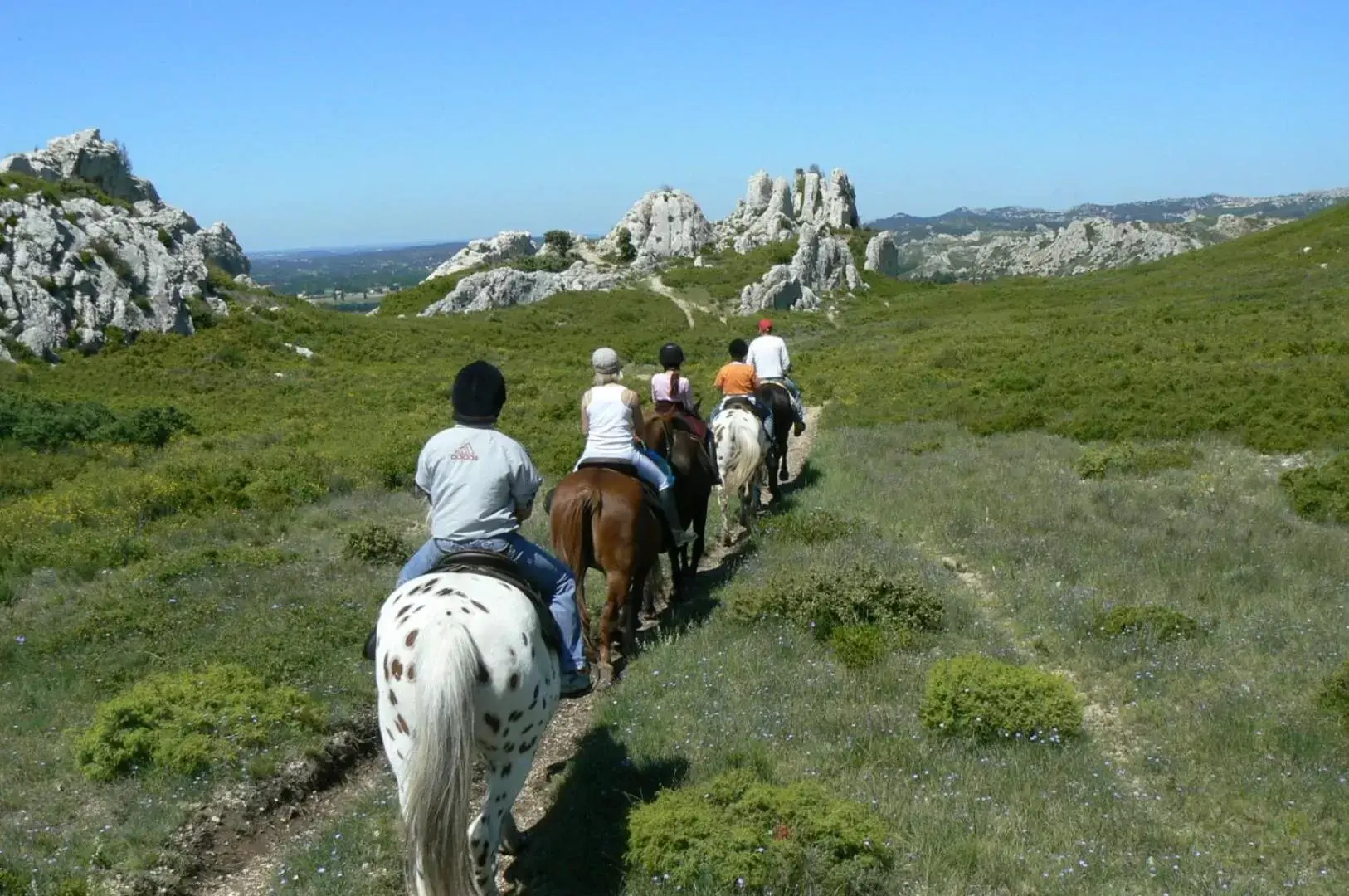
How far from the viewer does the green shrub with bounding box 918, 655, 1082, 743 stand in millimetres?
7984

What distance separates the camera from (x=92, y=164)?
57.5 metres

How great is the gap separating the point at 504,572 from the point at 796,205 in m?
120

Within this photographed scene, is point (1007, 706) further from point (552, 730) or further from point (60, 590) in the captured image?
point (60, 590)

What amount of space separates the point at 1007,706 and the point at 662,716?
2877mm

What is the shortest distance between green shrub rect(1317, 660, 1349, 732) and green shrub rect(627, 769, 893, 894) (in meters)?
4.08

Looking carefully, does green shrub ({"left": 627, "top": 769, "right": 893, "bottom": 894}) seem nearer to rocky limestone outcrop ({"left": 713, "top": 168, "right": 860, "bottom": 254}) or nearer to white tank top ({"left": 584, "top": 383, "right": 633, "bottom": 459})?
white tank top ({"left": 584, "top": 383, "right": 633, "bottom": 459})

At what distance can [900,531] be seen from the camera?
15297 millimetres

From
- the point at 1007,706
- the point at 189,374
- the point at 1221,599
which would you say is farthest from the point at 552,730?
the point at 189,374

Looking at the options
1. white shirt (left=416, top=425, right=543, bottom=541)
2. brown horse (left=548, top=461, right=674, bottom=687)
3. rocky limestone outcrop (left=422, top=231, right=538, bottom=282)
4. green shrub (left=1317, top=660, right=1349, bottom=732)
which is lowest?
green shrub (left=1317, top=660, right=1349, bottom=732)

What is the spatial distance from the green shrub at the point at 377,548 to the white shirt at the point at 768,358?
7386 millimetres

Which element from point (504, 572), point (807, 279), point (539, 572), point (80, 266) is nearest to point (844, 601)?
point (539, 572)

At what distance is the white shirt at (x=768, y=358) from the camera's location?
1861 centimetres

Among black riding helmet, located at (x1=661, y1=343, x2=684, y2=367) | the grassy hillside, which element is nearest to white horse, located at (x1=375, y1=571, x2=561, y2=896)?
the grassy hillside

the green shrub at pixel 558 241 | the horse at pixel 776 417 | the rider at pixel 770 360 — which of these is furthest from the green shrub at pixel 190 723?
the green shrub at pixel 558 241
